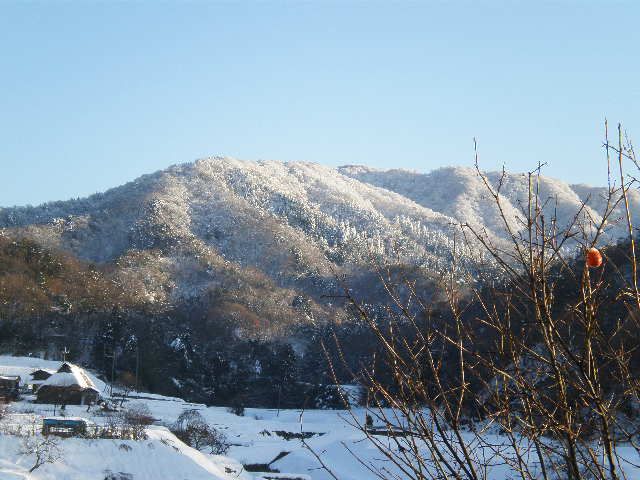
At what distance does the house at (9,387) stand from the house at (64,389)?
0.97 meters

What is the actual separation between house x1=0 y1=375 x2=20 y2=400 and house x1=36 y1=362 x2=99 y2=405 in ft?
3.20

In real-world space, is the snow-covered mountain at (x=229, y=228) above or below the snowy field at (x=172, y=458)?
above

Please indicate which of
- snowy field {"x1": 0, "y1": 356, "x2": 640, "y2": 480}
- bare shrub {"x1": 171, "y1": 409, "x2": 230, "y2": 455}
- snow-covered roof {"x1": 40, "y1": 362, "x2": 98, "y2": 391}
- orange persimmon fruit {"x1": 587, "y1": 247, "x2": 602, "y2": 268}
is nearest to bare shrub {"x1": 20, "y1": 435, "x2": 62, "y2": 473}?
snowy field {"x1": 0, "y1": 356, "x2": 640, "y2": 480}

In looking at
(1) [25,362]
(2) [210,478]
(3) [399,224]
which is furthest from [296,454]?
(3) [399,224]

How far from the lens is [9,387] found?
95.9 ft

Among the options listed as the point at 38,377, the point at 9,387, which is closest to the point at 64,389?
the point at 9,387

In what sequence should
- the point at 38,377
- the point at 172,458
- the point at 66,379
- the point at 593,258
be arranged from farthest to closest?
1. the point at 38,377
2. the point at 66,379
3. the point at 172,458
4. the point at 593,258

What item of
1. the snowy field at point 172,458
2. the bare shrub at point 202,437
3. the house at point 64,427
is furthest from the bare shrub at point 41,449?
the bare shrub at point 202,437

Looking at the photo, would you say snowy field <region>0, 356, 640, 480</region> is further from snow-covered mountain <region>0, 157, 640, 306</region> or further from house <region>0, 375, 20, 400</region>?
snow-covered mountain <region>0, 157, 640, 306</region>

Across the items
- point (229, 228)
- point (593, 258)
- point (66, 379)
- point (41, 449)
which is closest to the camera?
point (593, 258)

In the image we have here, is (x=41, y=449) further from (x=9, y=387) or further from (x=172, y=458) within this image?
(x=9, y=387)

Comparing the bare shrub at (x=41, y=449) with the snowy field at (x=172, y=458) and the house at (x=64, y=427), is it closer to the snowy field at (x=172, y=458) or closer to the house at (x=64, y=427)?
the snowy field at (x=172, y=458)

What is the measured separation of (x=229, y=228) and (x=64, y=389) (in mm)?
56669

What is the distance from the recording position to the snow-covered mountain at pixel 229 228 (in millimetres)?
71312
